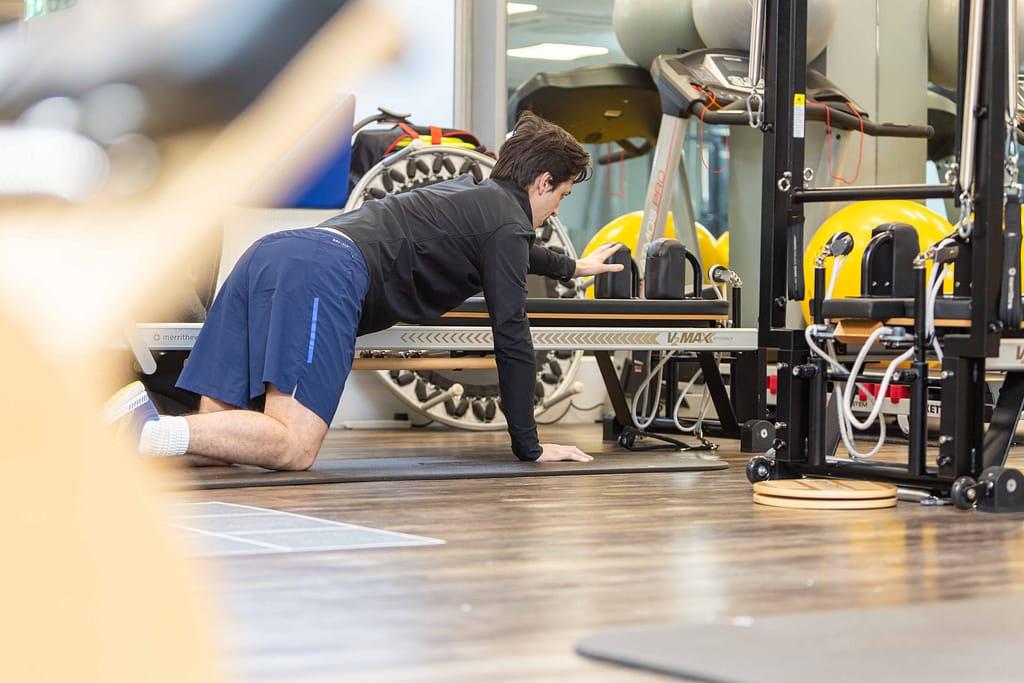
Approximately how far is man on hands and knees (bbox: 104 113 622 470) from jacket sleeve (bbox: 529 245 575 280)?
182 millimetres

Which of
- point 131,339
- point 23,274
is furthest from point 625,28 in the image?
point 131,339

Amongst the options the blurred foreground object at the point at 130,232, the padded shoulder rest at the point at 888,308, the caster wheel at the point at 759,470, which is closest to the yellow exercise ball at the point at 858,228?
the caster wheel at the point at 759,470

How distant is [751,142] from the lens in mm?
5914

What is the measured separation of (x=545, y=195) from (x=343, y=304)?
0.68 m

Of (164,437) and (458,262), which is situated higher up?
(458,262)

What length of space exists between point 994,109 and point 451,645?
192 centimetres

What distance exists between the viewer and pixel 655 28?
5996mm

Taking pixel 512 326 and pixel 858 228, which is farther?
pixel 858 228

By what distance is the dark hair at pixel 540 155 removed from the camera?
3709 millimetres

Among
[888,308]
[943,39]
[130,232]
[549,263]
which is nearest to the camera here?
[130,232]

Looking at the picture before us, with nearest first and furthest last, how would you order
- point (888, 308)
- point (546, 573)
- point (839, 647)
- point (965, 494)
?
point (839, 647)
point (546, 573)
point (965, 494)
point (888, 308)

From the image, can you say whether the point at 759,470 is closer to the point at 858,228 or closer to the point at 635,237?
the point at 858,228

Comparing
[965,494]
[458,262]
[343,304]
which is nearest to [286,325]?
[343,304]

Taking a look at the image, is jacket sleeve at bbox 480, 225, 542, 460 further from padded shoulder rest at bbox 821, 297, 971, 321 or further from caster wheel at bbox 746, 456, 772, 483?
padded shoulder rest at bbox 821, 297, 971, 321
